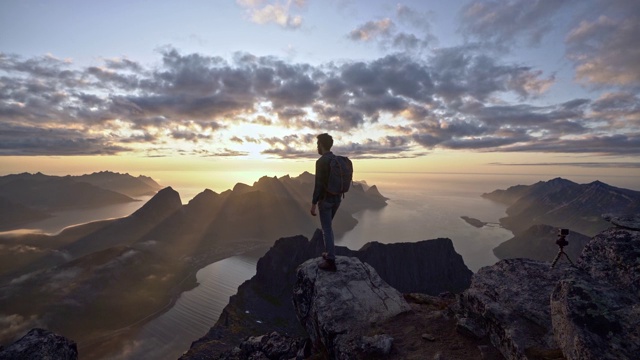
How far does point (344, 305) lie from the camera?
11.4 metres

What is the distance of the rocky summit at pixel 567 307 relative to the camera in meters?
6.00

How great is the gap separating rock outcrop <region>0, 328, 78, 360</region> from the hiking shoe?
1805cm

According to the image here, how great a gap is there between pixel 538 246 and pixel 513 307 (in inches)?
8934

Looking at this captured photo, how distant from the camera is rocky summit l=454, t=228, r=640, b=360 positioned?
6.00 meters

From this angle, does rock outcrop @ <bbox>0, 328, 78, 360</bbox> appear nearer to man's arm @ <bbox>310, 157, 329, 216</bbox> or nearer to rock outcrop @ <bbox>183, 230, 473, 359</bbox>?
man's arm @ <bbox>310, 157, 329, 216</bbox>

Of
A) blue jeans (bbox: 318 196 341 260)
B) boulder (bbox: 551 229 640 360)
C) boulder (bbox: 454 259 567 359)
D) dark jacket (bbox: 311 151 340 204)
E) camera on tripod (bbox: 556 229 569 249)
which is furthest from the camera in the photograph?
blue jeans (bbox: 318 196 341 260)

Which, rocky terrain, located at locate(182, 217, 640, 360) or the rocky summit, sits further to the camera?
rocky terrain, located at locate(182, 217, 640, 360)

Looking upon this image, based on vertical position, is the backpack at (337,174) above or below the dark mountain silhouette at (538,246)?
above

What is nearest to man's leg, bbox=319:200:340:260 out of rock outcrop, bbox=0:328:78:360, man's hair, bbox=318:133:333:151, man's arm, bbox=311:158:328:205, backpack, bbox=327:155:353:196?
man's arm, bbox=311:158:328:205

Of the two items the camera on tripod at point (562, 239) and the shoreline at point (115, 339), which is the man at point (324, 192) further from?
the shoreline at point (115, 339)

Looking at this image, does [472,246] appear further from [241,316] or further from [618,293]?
[618,293]

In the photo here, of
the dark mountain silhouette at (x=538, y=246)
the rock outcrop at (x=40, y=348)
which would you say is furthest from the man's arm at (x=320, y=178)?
the dark mountain silhouette at (x=538, y=246)

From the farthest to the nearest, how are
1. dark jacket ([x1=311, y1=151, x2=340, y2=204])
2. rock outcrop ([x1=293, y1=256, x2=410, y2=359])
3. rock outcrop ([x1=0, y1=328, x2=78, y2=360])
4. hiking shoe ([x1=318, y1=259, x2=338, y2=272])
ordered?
rock outcrop ([x1=0, y1=328, x2=78, y2=360]) → hiking shoe ([x1=318, y1=259, x2=338, y2=272]) → dark jacket ([x1=311, y1=151, x2=340, y2=204]) → rock outcrop ([x1=293, y1=256, x2=410, y2=359])

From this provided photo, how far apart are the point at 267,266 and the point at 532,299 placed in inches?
4853
